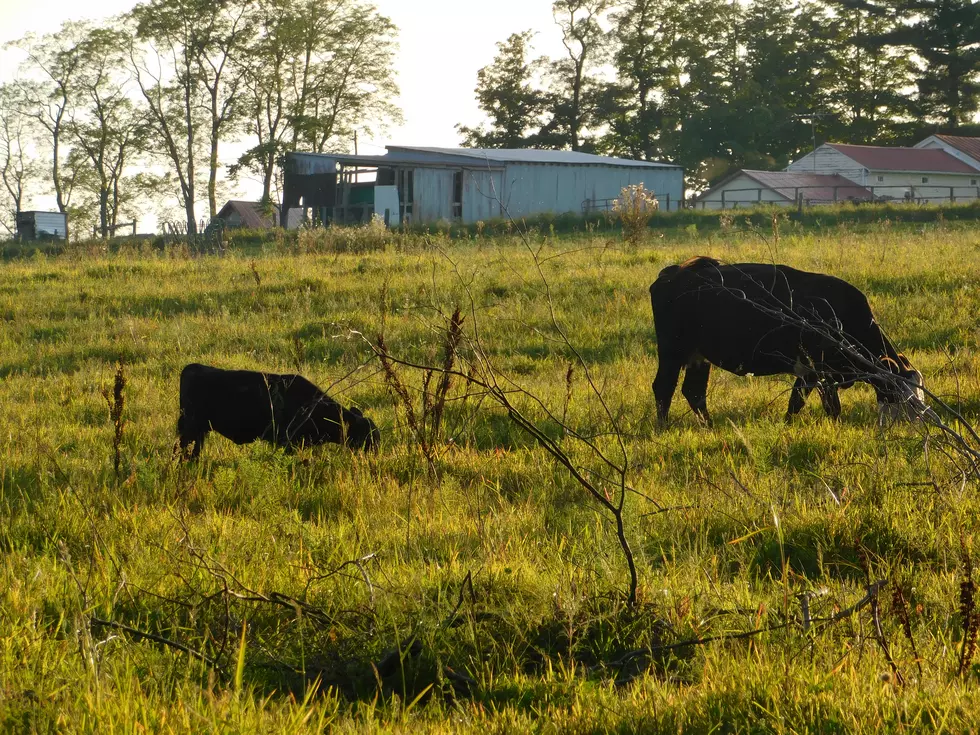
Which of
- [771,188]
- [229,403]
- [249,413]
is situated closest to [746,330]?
[249,413]

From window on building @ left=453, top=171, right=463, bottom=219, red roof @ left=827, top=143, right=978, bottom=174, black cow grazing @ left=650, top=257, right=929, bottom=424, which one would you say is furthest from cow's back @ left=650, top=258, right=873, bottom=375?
red roof @ left=827, top=143, right=978, bottom=174

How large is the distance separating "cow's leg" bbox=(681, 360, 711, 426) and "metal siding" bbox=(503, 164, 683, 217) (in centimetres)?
3257

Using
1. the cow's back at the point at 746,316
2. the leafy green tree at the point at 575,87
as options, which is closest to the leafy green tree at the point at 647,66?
the leafy green tree at the point at 575,87

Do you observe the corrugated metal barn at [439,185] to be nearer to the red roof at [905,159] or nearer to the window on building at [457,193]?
the window on building at [457,193]

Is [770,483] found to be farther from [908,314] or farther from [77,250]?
[77,250]

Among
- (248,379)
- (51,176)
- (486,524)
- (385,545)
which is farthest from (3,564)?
(51,176)

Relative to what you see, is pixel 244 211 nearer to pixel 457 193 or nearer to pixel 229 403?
pixel 457 193

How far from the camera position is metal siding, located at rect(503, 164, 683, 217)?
140 feet

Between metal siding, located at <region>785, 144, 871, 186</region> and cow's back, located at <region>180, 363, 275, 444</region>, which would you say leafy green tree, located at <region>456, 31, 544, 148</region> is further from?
cow's back, located at <region>180, 363, 275, 444</region>

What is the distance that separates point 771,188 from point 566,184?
38.8 ft

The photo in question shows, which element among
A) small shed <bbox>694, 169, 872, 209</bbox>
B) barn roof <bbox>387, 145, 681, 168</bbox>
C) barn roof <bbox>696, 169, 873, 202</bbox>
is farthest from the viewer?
barn roof <bbox>696, 169, 873, 202</bbox>

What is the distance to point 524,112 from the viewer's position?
5956cm

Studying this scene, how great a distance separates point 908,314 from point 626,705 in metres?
9.03

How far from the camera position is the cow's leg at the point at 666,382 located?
7.82 m
